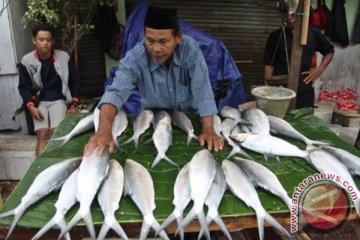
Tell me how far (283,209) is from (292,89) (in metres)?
2.05

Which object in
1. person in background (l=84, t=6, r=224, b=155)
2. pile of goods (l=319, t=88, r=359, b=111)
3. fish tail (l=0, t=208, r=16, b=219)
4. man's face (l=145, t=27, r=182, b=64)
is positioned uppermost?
man's face (l=145, t=27, r=182, b=64)

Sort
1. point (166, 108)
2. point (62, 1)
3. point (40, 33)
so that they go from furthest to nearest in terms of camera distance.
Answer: point (62, 1) < point (40, 33) < point (166, 108)

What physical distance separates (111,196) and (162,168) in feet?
1.73

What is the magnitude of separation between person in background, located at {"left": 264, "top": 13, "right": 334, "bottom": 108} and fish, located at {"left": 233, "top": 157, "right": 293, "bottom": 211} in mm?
2405

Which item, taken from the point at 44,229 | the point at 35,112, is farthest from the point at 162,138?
the point at 35,112

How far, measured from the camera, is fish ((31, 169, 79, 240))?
2.17 m

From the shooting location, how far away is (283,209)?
2.38 meters

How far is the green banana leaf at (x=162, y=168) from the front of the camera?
7.56 ft

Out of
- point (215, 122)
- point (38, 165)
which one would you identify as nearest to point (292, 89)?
point (215, 122)

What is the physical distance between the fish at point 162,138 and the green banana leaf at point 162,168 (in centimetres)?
4

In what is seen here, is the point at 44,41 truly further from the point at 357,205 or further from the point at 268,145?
the point at 357,205

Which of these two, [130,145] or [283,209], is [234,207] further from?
[130,145]

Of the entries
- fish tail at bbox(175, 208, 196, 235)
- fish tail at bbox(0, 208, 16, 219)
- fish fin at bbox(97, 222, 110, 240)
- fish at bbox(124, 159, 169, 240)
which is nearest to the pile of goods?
fish at bbox(124, 159, 169, 240)

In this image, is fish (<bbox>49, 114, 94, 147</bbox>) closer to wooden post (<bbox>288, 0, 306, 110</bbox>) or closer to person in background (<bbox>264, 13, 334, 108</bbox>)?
wooden post (<bbox>288, 0, 306, 110</bbox>)
